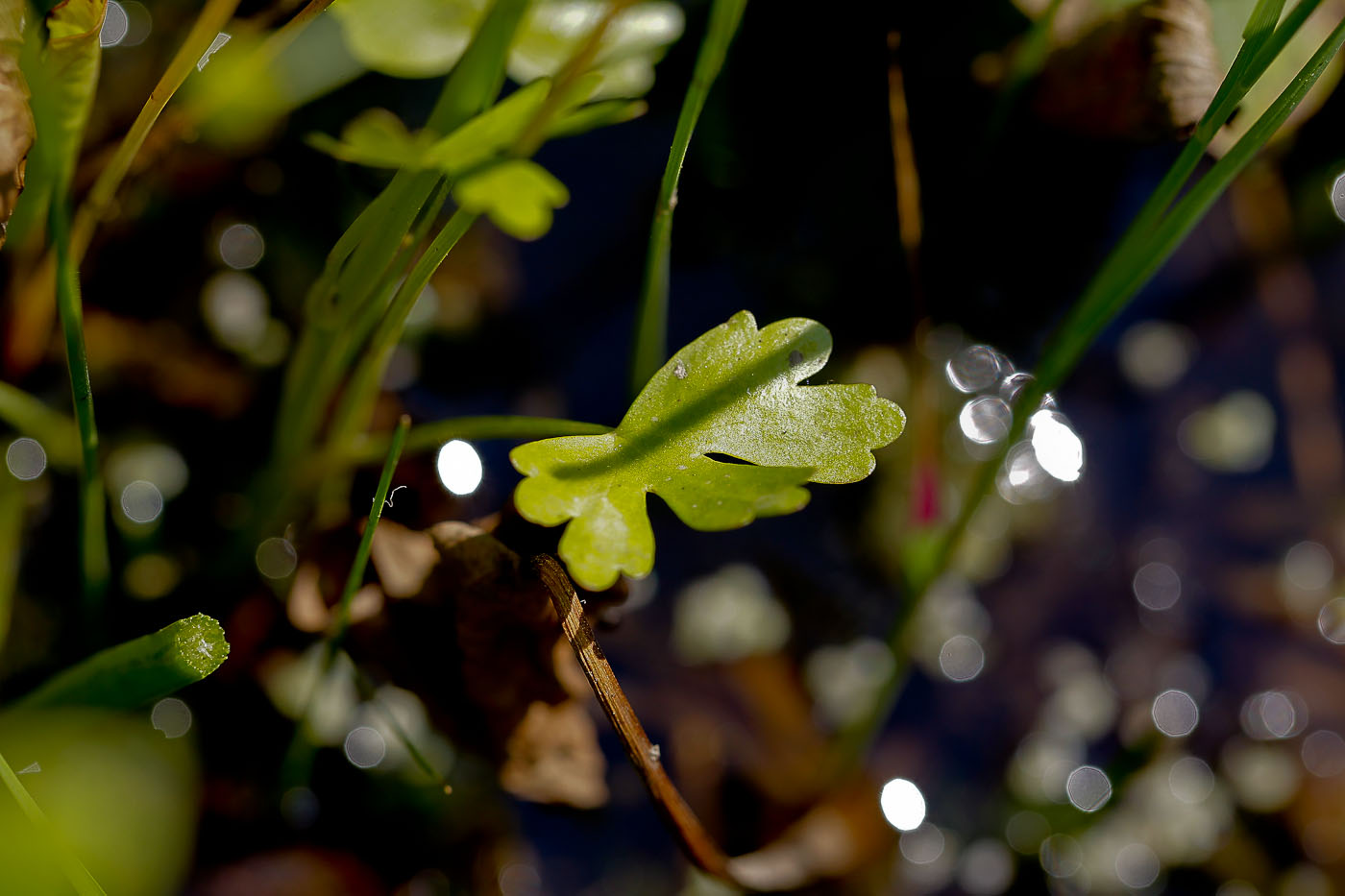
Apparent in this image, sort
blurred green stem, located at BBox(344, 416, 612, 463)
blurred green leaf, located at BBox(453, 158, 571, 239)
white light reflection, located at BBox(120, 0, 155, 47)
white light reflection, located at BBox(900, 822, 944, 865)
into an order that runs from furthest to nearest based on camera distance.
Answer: white light reflection, located at BBox(900, 822, 944, 865)
white light reflection, located at BBox(120, 0, 155, 47)
blurred green stem, located at BBox(344, 416, 612, 463)
blurred green leaf, located at BBox(453, 158, 571, 239)

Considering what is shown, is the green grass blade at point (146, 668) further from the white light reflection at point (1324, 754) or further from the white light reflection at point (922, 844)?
the white light reflection at point (1324, 754)

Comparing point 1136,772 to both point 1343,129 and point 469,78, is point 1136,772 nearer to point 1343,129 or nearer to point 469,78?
point 1343,129

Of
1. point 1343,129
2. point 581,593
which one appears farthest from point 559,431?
point 1343,129

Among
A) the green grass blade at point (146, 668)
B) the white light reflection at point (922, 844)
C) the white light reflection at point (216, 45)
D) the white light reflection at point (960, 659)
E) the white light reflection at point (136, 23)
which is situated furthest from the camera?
the white light reflection at point (960, 659)

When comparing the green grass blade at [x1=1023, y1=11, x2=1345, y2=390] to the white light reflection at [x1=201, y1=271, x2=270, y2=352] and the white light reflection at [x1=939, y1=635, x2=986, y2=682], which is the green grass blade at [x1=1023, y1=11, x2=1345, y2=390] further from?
the white light reflection at [x1=201, y1=271, x2=270, y2=352]

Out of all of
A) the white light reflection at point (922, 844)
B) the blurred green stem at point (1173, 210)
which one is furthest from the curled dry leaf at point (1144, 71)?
the white light reflection at point (922, 844)

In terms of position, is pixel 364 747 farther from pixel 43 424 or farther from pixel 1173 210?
pixel 1173 210

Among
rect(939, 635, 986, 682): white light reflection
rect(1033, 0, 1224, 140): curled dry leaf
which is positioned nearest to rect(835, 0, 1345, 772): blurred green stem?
rect(1033, 0, 1224, 140): curled dry leaf
